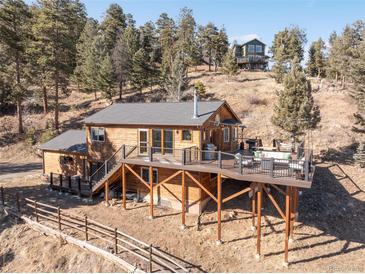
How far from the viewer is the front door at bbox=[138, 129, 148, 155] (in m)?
18.0

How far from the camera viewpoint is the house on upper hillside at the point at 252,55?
70188 millimetres

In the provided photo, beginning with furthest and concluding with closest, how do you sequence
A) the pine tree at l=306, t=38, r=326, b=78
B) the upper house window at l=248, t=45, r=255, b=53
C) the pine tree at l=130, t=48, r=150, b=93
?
1. the upper house window at l=248, t=45, r=255, b=53
2. the pine tree at l=306, t=38, r=326, b=78
3. the pine tree at l=130, t=48, r=150, b=93

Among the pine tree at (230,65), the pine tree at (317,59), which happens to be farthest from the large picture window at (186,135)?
the pine tree at (317,59)

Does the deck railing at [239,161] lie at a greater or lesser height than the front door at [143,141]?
lesser

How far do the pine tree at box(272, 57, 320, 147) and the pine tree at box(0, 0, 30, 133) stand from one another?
3041cm

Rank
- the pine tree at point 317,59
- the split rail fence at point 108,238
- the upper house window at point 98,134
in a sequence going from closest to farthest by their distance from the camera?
the split rail fence at point 108,238 → the upper house window at point 98,134 → the pine tree at point 317,59

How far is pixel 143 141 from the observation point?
1814cm

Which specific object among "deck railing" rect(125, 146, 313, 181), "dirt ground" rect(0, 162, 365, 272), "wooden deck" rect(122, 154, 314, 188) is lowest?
"dirt ground" rect(0, 162, 365, 272)

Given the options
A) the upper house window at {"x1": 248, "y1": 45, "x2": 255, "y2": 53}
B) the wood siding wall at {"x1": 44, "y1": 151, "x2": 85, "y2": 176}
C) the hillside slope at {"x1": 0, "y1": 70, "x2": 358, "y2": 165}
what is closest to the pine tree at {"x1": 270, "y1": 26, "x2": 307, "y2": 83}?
the hillside slope at {"x1": 0, "y1": 70, "x2": 358, "y2": 165}

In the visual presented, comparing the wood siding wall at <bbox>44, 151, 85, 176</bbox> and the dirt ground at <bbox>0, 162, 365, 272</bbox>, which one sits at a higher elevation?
the wood siding wall at <bbox>44, 151, 85, 176</bbox>

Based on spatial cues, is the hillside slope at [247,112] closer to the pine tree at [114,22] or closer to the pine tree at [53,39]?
the pine tree at [53,39]

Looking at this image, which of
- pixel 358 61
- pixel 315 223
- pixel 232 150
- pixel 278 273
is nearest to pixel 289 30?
pixel 358 61

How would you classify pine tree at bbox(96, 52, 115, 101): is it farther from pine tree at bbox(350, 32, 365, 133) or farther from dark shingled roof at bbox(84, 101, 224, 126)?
pine tree at bbox(350, 32, 365, 133)

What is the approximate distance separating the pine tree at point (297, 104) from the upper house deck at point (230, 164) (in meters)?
8.22
